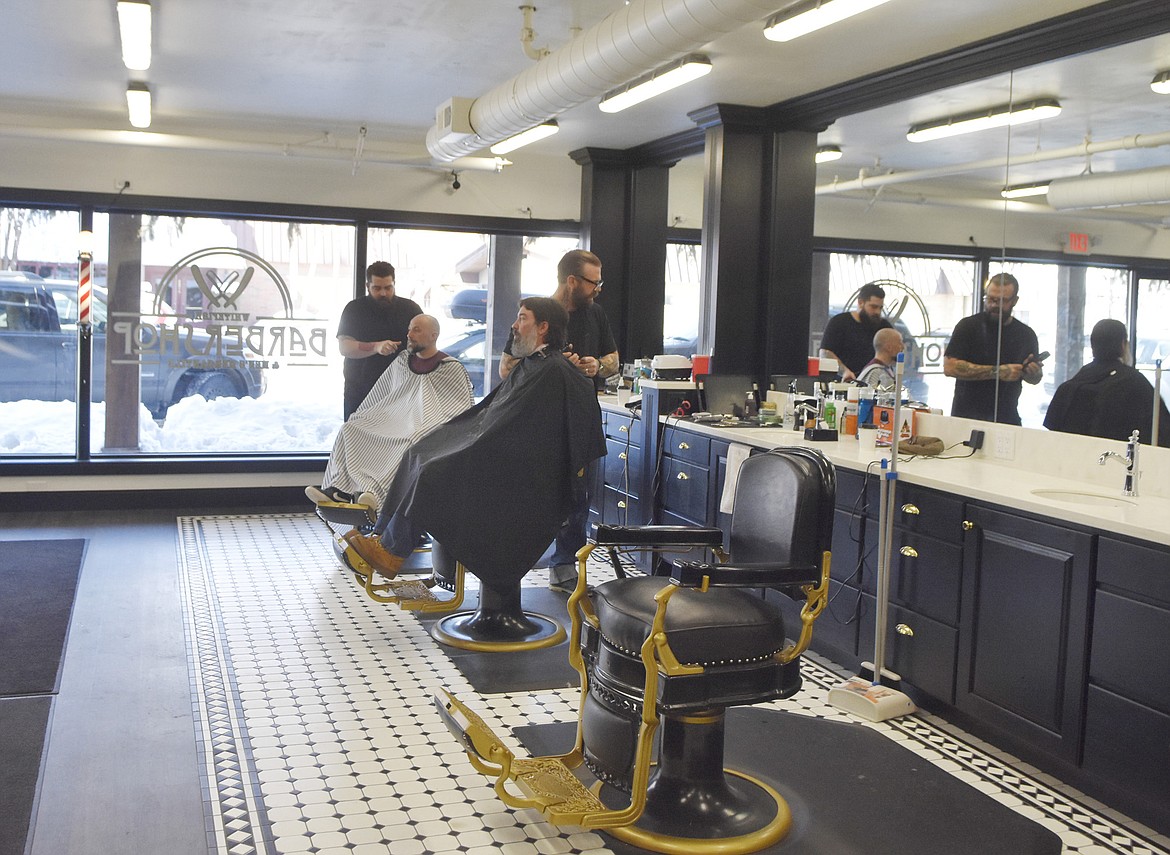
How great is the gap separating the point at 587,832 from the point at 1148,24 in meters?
2.94

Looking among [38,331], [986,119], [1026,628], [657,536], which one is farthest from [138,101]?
[1026,628]

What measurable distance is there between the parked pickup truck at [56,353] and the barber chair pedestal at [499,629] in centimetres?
356

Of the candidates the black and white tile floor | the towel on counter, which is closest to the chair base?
the black and white tile floor

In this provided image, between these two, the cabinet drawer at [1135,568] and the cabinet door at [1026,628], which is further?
the cabinet door at [1026,628]

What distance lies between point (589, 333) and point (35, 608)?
2715mm

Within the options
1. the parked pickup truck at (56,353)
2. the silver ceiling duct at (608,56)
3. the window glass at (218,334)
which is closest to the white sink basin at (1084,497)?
the silver ceiling duct at (608,56)

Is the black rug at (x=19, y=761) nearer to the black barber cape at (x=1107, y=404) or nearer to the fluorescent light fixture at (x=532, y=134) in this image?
the black barber cape at (x=1107, y=404)

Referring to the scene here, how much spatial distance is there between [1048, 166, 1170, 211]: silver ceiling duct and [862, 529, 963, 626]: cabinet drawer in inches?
50.7

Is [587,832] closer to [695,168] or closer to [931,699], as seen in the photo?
[931,699]

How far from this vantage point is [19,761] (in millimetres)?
2871

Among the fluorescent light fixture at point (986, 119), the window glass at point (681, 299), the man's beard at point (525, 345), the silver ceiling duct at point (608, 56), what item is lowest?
the man's beard at point (525, 345)

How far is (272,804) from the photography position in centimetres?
265

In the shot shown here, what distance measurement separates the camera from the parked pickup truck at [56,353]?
21.6 ft

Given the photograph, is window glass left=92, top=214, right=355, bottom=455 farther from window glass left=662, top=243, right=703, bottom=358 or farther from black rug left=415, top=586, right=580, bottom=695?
black rug left=415, top=586, right=580, bottom=695
